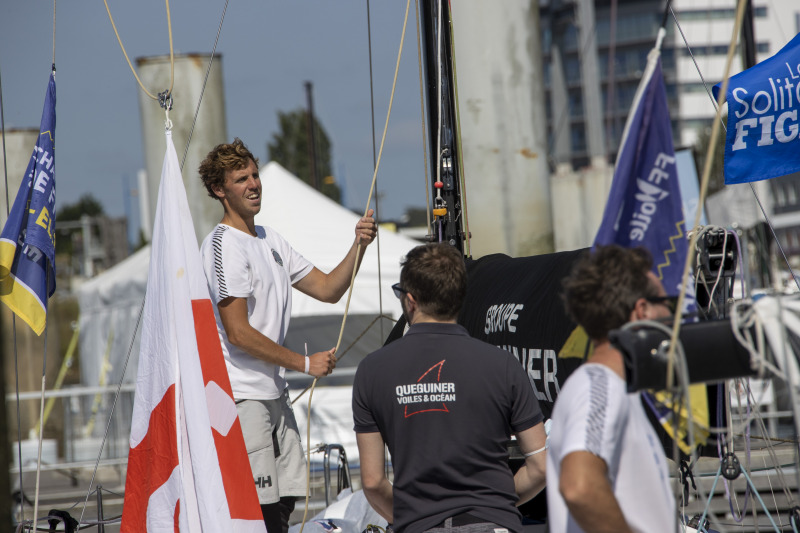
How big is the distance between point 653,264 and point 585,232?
53.4 ft

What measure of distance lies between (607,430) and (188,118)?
28.3ft

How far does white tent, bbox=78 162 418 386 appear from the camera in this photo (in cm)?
884

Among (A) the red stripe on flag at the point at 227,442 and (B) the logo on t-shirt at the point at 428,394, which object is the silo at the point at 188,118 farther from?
(B) the logo on t-shirt at the point at 428,394

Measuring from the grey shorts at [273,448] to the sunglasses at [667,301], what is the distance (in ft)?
6.28

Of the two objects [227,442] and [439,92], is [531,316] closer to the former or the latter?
[227,442]

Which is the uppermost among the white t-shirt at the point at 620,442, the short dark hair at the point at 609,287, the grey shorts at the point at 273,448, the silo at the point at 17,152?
the silo at the point at 17,152

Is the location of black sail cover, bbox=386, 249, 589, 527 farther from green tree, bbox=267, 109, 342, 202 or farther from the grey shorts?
green tree, bbox=267, 109, 342, 202

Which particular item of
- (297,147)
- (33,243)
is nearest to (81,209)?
(297,147)

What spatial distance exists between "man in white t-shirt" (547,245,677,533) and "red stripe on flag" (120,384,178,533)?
1.75 m

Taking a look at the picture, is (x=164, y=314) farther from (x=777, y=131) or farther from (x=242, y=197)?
(x=777, y=131)

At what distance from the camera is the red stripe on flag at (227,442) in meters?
3.18

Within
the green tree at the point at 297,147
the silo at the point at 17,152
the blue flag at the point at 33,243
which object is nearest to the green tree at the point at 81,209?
the green tree at the point at 297,147

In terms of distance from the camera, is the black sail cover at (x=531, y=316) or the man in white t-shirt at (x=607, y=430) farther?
the black sail cover at (x=531, y=316)

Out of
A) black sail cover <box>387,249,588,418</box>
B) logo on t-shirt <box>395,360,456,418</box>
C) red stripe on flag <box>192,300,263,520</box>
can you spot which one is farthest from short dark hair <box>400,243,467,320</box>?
red stripe on flag <box>192,300,263,520</box>
